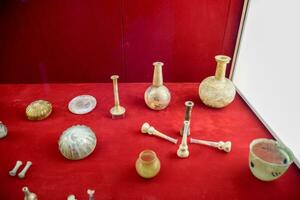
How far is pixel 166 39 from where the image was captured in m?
1.76

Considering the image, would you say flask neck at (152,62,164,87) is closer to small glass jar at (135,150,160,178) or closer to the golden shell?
small glass jar at (135,150,160,178)

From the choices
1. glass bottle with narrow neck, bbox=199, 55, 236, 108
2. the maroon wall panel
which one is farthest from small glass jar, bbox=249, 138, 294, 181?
the maroon wall panel

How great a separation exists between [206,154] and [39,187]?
2.12ft

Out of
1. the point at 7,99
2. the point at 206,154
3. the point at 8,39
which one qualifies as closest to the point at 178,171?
the point at 206,154

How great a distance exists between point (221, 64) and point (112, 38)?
2.88 feet

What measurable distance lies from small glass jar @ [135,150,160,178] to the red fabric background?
107 cm

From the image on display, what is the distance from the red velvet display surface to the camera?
0.87 metres

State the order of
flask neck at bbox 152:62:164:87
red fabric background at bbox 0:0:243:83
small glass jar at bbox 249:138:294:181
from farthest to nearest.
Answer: red fabric background at bbox 0:0:243:83 → flask neck at bbox 152:62:164:87 → small glass jar at bbox 249:138:294:181

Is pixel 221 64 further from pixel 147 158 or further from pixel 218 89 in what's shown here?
pixel 147 158

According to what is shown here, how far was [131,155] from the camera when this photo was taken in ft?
3.32

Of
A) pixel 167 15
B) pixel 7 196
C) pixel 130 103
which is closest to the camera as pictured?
pixel 7 196

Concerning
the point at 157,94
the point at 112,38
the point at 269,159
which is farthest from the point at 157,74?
the point at 112,38

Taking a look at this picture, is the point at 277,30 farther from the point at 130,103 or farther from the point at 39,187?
the point at 39,187

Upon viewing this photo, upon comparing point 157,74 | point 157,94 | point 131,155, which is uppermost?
point 157,74
